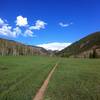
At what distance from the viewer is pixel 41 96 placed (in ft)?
41.2

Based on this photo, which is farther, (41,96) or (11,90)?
(11,90)

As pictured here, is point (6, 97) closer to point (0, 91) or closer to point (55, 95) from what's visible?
point (0, 91)

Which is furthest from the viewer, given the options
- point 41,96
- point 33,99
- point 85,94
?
point 85,94

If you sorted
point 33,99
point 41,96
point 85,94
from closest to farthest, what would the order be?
point 33,99
point 41,96
point 85,94

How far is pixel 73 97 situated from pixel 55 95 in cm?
100

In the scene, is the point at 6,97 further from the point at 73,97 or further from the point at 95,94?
the point at 95,94

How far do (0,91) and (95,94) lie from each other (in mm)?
5393

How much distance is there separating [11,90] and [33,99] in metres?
2.78

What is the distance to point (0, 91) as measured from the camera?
13.6m

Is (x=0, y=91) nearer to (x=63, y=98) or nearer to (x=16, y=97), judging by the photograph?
(x=16, y=97)

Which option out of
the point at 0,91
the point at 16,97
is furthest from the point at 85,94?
the point at 0,91

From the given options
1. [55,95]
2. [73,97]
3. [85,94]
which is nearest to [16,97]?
[55,95]

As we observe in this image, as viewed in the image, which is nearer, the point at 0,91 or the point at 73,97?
the point at 73,97

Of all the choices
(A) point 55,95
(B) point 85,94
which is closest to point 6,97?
(A) point 55,95
